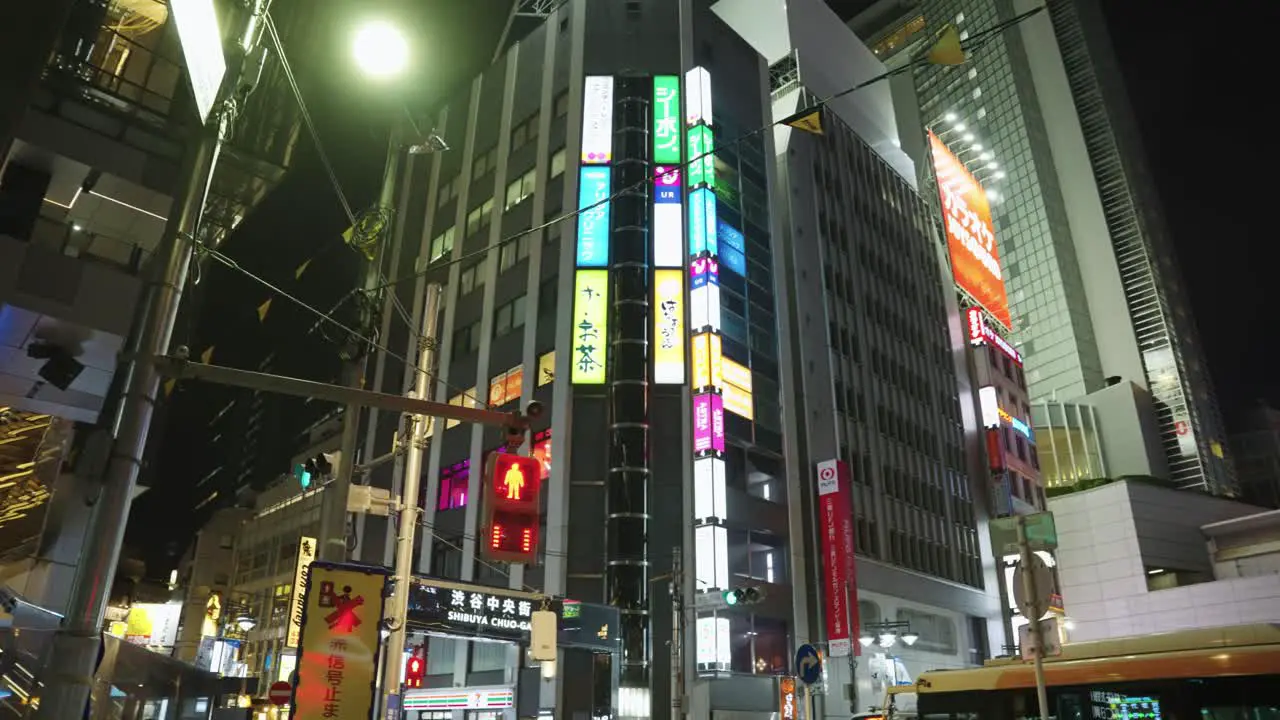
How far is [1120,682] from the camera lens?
974 cm

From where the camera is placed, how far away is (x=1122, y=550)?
151 ft

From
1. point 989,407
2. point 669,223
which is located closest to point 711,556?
point 669,223

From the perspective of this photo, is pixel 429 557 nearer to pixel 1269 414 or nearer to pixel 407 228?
pixel 407 228

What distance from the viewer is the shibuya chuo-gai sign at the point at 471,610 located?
22.7 metres

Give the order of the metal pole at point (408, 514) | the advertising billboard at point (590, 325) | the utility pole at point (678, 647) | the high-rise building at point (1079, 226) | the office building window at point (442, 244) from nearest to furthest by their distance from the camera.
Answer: the metal pole at point (408, 514) < the utility pole at point (678, 647) < the advertising billboard at point (590, 325) < the office building window at point (442, 244) < the high-rise building at point (1079, 226)

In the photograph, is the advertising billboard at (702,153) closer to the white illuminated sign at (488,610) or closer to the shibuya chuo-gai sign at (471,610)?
the shibuya chuo-gai sign at (471,610)

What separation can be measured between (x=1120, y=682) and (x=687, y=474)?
72.8ft

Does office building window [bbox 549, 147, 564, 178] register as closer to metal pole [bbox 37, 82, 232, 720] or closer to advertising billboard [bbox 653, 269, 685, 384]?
advertising billboard [bbox 653, 269, 685, 384]

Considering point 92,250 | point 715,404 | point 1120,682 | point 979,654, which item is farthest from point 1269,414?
point 92,250

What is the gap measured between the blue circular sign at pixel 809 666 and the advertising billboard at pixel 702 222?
72.3 feet

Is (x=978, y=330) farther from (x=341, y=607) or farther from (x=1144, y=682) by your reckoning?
(x=341, y=607)

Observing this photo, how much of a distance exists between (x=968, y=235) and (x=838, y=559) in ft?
122

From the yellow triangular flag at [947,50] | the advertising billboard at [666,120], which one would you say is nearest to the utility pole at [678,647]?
the yellow triangular flag at [947,50]

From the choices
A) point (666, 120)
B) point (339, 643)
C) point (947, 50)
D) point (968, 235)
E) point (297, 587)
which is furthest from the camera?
point (968, 235)
